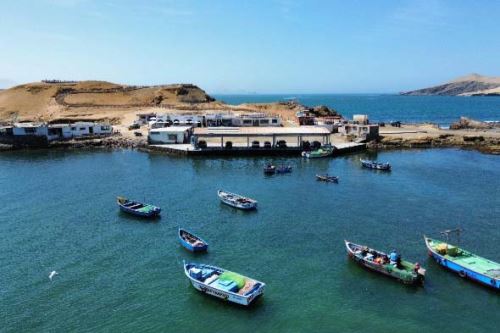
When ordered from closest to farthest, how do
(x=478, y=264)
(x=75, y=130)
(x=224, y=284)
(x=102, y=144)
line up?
(x=224, y=284), (x=478, y=264), (x=102, y=144), (x=75, y=130)

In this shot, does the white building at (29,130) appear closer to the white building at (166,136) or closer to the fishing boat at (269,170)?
the white building at (166,136)

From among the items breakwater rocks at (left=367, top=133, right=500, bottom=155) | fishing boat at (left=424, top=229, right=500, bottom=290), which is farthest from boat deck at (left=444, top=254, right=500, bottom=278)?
breakwater rocks at (left=367, top=133, right=500, bottom=155)

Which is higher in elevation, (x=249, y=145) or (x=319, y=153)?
(x=249, y=145)

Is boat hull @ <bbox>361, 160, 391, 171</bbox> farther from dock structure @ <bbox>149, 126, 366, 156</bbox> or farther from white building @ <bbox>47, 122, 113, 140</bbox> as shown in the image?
white building @ <bbox>47, 122, 113, 140</bbox>

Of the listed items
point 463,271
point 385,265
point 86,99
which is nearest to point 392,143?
point 463,271

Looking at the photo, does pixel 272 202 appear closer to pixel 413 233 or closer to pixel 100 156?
pixel 413 233

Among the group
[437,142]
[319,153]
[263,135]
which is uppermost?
[263,135]

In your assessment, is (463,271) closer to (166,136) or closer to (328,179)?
(328,179)
